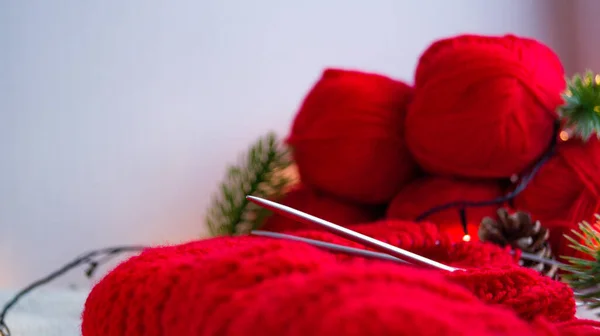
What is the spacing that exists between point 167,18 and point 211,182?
0.25m

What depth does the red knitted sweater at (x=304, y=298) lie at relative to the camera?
0.46ft

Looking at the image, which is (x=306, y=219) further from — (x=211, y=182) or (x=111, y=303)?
(x=211, y=182)

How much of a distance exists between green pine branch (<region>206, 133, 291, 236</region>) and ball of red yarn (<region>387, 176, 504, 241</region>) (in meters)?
0.18

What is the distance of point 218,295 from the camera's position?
18cm

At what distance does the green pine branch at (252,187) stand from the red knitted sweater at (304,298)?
39cm

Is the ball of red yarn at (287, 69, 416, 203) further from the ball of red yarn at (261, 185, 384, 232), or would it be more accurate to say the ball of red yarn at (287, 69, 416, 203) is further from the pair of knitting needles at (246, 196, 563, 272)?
the pair of knitting needles at (246, 196, 563, 272)

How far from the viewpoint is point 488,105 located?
0.48 metres

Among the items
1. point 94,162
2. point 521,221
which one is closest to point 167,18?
point 94,162

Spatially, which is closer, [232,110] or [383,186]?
[383,186]

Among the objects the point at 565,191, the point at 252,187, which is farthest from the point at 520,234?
the point at 252,187

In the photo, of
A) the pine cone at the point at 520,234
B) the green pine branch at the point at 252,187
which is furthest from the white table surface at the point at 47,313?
the green pine branch at the point at 252,187

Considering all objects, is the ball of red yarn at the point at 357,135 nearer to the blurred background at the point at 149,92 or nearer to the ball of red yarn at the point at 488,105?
the ball of red yarn at the point at 488,105

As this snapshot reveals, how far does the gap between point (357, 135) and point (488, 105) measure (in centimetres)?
15

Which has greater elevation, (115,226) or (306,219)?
(306,219)
